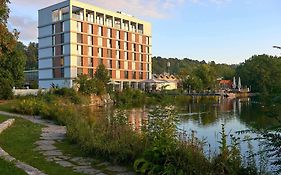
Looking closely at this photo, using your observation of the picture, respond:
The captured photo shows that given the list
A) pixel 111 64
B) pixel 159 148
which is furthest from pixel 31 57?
pixel 159 148

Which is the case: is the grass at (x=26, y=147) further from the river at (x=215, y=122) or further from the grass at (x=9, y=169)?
the river at (x=215, y=122)

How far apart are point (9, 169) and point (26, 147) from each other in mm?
2837

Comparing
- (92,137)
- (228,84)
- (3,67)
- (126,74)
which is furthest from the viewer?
(228,84)

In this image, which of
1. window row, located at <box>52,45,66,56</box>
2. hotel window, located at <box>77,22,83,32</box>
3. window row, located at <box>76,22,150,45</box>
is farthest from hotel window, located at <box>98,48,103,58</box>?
window row, located at <box>52,45,66,56</box>

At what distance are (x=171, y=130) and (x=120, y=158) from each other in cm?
132

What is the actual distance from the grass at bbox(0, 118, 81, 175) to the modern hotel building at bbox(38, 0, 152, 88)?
4206cm

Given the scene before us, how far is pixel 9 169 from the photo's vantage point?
6.26 m

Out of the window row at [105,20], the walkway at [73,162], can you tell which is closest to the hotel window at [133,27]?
the window row at [105,20]

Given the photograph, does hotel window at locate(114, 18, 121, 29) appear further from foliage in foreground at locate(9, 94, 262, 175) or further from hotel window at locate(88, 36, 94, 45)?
foliage in foreground at locate(9, 94, 262, 175)

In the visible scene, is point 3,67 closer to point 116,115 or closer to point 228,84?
point 116,115

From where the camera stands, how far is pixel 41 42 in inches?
2494

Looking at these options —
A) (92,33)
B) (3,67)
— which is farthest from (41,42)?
(3,67)

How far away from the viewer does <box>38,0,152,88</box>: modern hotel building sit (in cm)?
5759

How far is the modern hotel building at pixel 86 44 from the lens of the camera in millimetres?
57594
